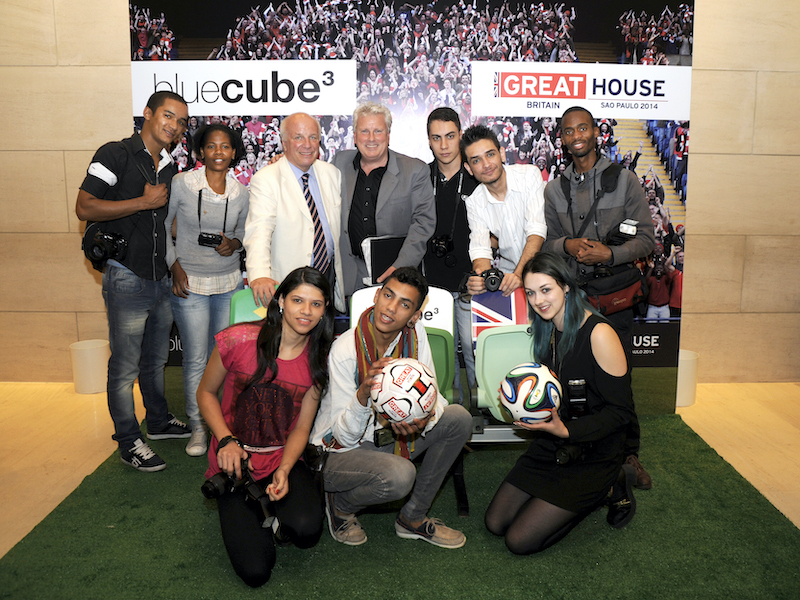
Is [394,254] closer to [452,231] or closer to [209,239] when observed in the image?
[452,231]

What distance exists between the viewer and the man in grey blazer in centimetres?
370

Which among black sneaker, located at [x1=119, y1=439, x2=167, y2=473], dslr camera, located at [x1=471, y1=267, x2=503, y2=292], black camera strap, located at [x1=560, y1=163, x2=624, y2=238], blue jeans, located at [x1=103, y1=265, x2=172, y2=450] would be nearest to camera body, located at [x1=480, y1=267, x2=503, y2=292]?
dslr camera, located at [x1=471, y1=267, x2=503, y2=292]

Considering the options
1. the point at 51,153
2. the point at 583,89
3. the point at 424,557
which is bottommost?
the point at 424,557

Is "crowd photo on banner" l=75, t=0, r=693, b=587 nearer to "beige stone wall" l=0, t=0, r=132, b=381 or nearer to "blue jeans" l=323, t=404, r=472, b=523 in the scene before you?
"blue jeans" l=323, t=404, r=472, b=523

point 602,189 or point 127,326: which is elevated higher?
point 602,189

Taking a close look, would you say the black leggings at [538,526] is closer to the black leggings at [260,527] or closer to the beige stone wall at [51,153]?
the black leggings at [260,527]

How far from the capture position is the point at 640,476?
134 inches

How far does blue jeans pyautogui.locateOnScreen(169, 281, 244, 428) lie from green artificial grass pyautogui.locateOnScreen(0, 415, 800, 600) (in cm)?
73

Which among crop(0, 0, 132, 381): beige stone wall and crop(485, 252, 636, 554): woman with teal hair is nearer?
crop(485, 252, 636, 554): woman with teal hair

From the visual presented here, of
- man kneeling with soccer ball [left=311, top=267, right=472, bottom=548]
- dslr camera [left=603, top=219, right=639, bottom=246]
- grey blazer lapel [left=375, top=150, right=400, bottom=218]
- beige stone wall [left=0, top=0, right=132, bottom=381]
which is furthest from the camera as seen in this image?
beige stone wall [left=0, top=0, right=132, bottom=381]

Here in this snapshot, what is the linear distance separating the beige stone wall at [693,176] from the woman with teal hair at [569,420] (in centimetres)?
269

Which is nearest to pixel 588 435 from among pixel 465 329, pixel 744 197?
pixel 465 329

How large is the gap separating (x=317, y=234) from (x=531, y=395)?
5.49 feet

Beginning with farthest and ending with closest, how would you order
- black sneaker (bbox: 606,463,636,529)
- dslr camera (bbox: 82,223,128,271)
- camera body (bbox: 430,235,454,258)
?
1. camera body (bbox: 430,235,454,258)
2. dslr camera (bbox: 82,223,128,271)
3. black sneaker (bbox: 606,463,636,529)
